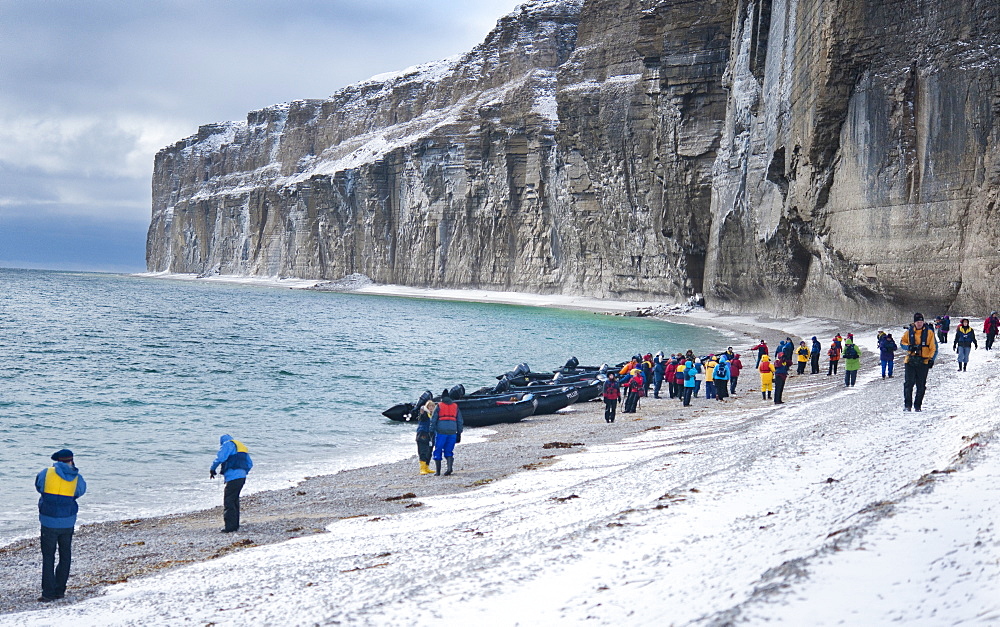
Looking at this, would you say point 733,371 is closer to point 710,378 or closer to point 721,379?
point 710,378

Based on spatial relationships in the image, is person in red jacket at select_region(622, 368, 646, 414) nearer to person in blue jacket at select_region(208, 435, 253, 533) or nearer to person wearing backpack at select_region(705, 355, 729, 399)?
person wearing backpack at select_region(705, 355, 729, 399)

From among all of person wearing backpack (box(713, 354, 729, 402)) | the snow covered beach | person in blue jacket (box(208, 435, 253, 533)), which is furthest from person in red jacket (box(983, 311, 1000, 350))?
person in blue jacket (box(208, 435, 253, 533))

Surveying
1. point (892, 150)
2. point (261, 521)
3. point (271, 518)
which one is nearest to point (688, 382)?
point (271, 518)

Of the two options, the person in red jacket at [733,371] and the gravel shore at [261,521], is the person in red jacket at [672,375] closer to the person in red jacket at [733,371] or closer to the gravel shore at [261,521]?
the person in red jacket at [733,371]

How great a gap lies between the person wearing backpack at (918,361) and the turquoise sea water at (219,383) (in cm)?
943

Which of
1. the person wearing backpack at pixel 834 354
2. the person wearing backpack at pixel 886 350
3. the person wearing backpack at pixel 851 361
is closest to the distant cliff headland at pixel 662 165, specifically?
the person wearing backpack at pixel 834 354

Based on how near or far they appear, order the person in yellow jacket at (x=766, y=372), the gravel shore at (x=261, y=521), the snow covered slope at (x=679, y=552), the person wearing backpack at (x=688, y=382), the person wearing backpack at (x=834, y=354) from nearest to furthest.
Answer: the snow covered slope at (x=679, y=552) → the gravel shore at (x=261, y=521) → the person in yellow jacket at (x=766, y=372) → the person wearing backpack at (x=688, y=382) → the person wearing backpack at (x=834, y=354)

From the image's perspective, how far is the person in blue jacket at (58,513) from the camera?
7.68 metres

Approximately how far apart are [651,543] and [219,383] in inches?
982

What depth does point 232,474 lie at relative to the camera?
32.3ft

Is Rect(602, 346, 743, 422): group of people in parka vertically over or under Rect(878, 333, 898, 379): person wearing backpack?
under

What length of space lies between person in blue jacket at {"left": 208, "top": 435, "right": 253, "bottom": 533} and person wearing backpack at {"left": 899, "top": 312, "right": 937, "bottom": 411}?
31.7 ft

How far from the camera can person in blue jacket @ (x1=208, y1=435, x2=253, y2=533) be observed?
9734 millimetres

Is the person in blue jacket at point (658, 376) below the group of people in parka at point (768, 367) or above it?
below
